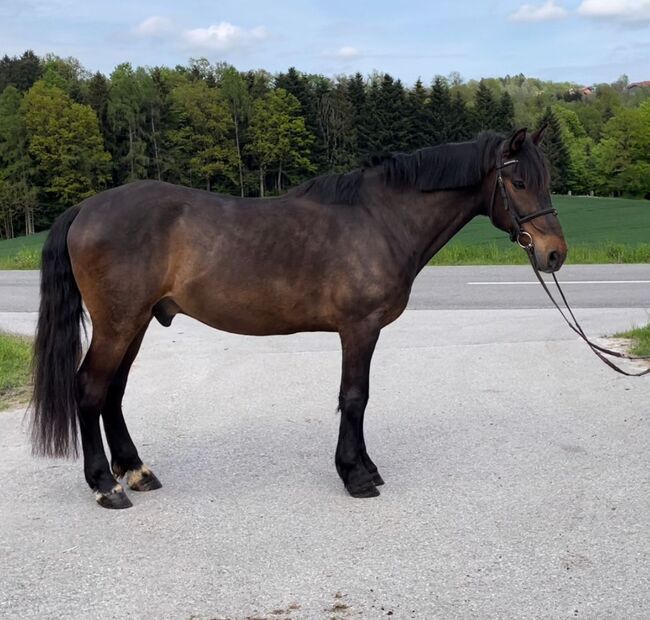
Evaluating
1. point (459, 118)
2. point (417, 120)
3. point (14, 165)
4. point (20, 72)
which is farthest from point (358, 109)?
point (20, 72)

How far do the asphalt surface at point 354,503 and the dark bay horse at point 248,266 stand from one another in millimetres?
365

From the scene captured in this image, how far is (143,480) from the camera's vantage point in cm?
454

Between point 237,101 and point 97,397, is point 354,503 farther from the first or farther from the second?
point 237,101

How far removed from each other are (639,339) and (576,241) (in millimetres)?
23680

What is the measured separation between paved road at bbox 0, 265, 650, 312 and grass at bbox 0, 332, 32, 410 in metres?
A: 3.57

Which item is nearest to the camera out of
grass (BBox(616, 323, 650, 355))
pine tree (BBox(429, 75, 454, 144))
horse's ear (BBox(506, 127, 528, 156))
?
horse's ear (BBox(506, 127, 528, 156))

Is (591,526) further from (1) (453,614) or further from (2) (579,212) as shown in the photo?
(2) (579,212)

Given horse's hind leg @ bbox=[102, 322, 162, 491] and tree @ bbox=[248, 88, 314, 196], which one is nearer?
horse's hind leg @ bbox=[102, 322, 162, 491]

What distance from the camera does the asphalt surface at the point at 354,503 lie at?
10.6 feet

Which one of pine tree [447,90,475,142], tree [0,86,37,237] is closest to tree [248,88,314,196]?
pine tree [447,90,475,142]

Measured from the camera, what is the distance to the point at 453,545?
145 inches

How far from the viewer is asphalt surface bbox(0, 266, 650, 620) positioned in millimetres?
3225

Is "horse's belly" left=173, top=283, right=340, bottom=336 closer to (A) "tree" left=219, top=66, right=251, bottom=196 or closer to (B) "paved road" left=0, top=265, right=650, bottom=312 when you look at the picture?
(B) "paved road" left=0, top=265, right=650, bottom=312

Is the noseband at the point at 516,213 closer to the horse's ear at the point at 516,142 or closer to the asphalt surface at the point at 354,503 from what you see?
the horse's ear at the point at 516,142
